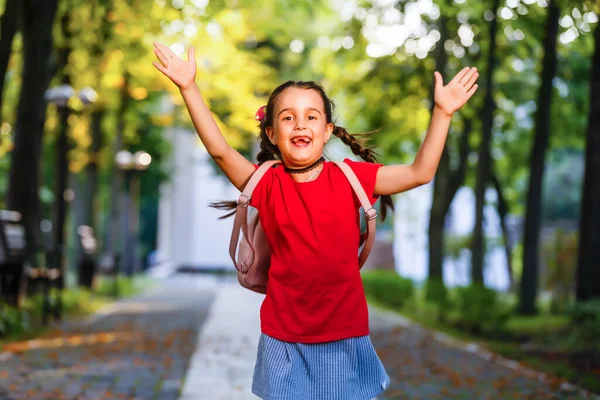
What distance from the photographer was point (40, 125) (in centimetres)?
1529

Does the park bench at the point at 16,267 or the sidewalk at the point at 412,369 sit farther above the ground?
the park bench at the point at 16,267

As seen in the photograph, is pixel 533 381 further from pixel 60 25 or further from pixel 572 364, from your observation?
pixel 60 25

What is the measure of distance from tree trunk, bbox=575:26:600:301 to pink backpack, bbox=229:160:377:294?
8638 mm

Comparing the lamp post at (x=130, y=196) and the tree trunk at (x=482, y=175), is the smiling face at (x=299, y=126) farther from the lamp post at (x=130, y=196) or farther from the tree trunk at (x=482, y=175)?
the lamp post at (x=130, y=196)

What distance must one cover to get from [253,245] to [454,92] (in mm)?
1014

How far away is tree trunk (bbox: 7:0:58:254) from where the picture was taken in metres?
14.8

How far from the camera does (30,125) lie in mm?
15039

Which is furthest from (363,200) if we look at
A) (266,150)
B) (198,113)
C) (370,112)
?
(370,112)

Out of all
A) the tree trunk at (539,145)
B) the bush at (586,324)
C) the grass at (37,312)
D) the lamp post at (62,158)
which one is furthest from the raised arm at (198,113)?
the tree trunk at (539,145)

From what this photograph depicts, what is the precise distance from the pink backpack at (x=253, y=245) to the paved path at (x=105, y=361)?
3801 millimetres

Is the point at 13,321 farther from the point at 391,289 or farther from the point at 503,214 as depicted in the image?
the point at 503,214

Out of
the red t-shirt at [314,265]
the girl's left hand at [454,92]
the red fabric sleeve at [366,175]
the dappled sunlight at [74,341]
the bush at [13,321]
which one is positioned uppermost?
the girl's left hand at [454,92]

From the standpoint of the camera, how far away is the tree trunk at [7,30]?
38.6 ft

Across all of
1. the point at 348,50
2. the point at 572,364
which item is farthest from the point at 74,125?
the point at 572,364
